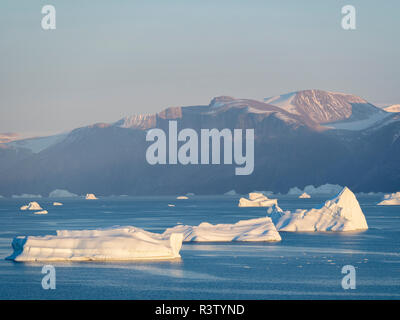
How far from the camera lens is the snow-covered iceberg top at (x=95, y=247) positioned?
3978 centimetres

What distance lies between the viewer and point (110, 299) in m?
30.3

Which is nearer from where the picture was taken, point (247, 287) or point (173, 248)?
point (247, 287)

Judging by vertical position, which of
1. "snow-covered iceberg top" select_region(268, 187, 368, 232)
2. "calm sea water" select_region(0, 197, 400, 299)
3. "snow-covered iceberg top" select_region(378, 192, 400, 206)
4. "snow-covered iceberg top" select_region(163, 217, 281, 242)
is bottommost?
"snow-covered iceberg top" select_region(378, 192, 400, 206)

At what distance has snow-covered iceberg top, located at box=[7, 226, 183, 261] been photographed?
1566 inches

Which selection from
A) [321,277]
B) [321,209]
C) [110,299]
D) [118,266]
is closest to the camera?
[110,299]

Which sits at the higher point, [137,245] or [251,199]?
[137,245]

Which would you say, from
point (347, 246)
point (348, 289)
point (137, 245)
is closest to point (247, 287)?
point (348, 289)
